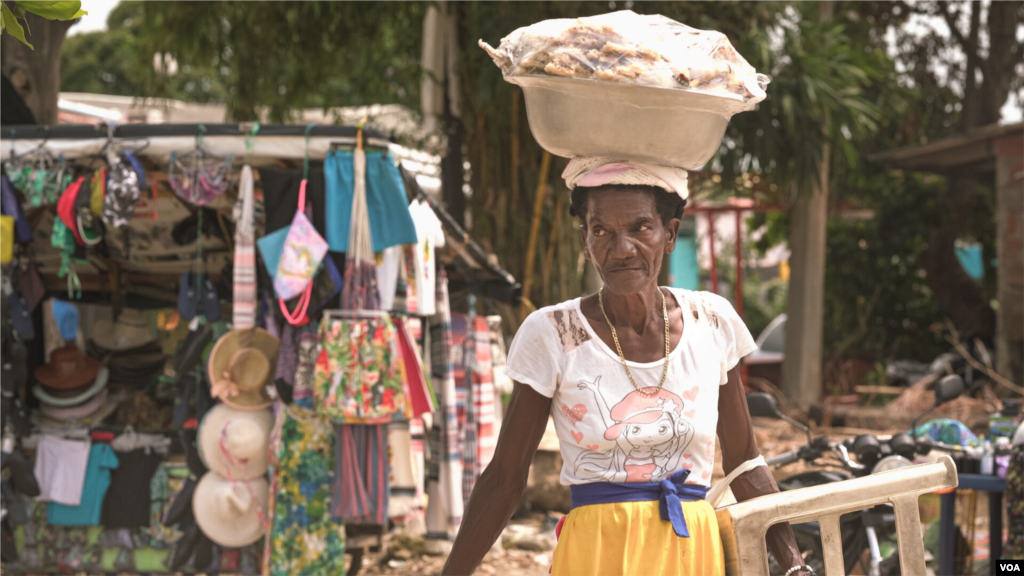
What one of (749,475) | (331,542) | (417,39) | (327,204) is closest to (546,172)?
(417,39)

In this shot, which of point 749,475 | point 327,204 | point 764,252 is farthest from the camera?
point 764,252

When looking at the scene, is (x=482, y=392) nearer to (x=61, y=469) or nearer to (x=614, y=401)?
(x=61, y=469)

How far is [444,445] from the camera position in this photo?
5.33 metres

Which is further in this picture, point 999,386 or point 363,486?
point 999,386

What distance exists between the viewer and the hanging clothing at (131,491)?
199 inches

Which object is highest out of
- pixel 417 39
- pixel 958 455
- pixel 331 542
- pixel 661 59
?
pixel 417 39

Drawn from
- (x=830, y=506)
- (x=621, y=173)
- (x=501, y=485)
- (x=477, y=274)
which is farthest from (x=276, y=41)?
(x=830, y=506)

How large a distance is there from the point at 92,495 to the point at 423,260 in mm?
2040

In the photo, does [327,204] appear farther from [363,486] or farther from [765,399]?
[765,399]

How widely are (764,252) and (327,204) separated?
11.4 metres

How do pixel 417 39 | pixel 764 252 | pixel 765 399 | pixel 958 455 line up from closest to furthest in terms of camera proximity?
pixel 765 399 < pixel 958 455 < pixel 417 39 < pixel 764 252

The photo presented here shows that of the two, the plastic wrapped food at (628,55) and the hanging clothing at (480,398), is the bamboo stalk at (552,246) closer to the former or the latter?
the hanging clothing at (480,398)

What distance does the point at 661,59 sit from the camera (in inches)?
74.7

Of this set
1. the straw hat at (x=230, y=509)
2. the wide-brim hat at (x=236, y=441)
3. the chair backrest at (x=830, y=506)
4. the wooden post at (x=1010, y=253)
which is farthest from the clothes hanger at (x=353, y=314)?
the wooden post at (x=1010, y=253)
